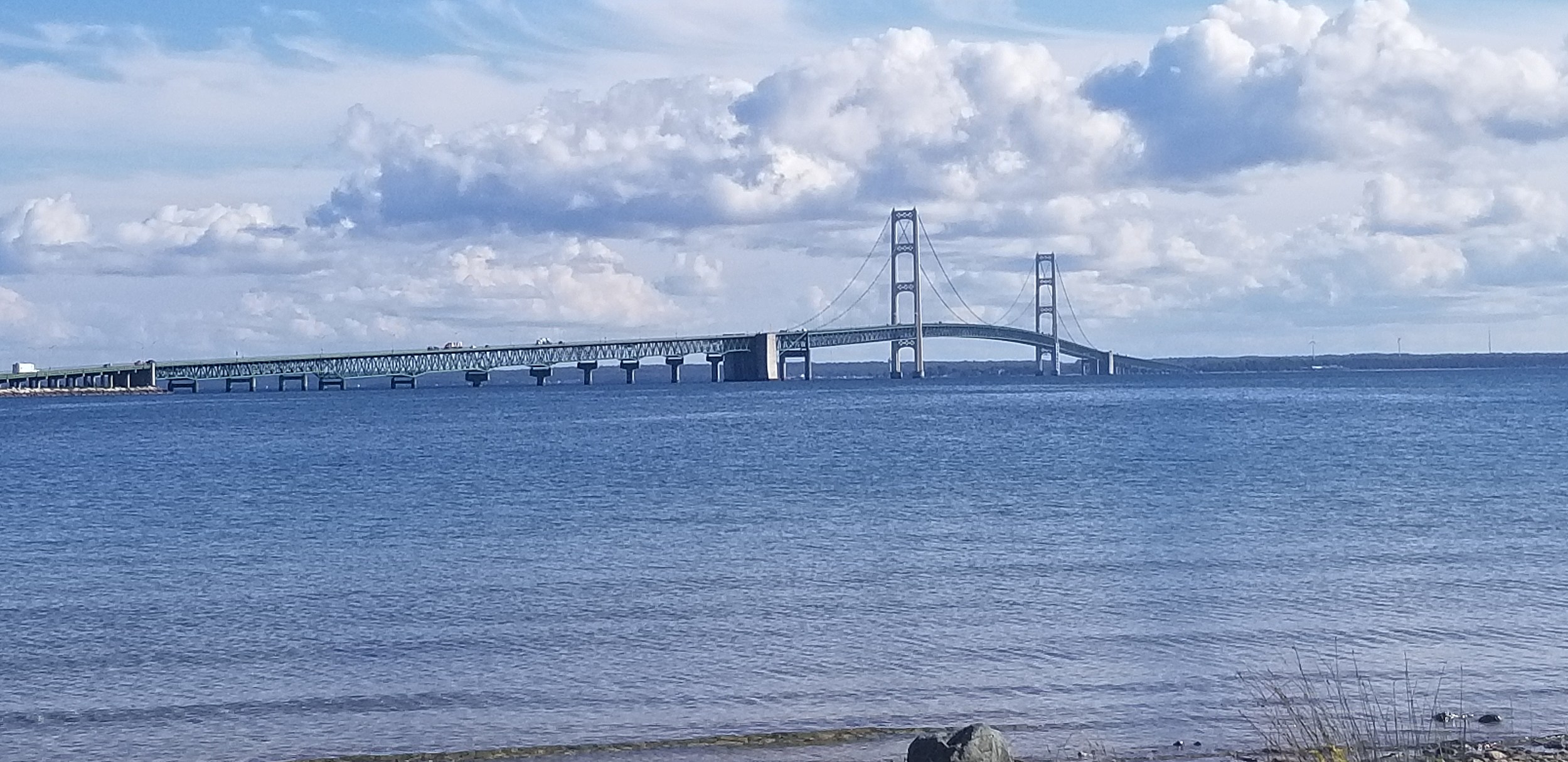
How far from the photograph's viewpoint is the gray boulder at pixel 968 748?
8.97 metres

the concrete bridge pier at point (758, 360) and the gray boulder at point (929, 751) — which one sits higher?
the concrete bridge pier at point (758, 360)

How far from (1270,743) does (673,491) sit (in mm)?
24469

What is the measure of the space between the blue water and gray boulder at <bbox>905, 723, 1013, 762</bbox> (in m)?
2.30

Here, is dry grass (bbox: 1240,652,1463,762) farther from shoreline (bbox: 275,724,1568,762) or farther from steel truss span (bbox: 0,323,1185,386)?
steel truss span (bbox: 0,323,1185,386)

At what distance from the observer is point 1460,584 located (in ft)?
60.0

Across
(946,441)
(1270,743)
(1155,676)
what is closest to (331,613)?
(1155,676)

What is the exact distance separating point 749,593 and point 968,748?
993 cm

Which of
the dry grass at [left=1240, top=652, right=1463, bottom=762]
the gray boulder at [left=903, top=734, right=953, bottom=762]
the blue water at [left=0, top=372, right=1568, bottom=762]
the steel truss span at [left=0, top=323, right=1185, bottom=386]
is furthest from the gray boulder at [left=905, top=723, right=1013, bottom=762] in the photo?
the steel truss span at [left=0, top=323, right=1185, bottom=386]

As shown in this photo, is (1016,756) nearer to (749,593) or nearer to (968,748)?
(968,748)

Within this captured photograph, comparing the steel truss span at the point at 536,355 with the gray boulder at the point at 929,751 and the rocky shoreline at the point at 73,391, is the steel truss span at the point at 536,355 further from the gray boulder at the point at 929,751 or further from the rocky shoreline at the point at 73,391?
the gray boulder at the point at 929,751

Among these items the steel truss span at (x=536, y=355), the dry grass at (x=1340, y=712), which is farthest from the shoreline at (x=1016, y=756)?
the steel truss span at (x=536, y=355)

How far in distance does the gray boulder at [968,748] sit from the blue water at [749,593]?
2300 millimetres

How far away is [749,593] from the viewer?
18.8 meters

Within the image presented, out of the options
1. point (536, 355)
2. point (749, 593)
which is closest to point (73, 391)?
point (536, 355)
